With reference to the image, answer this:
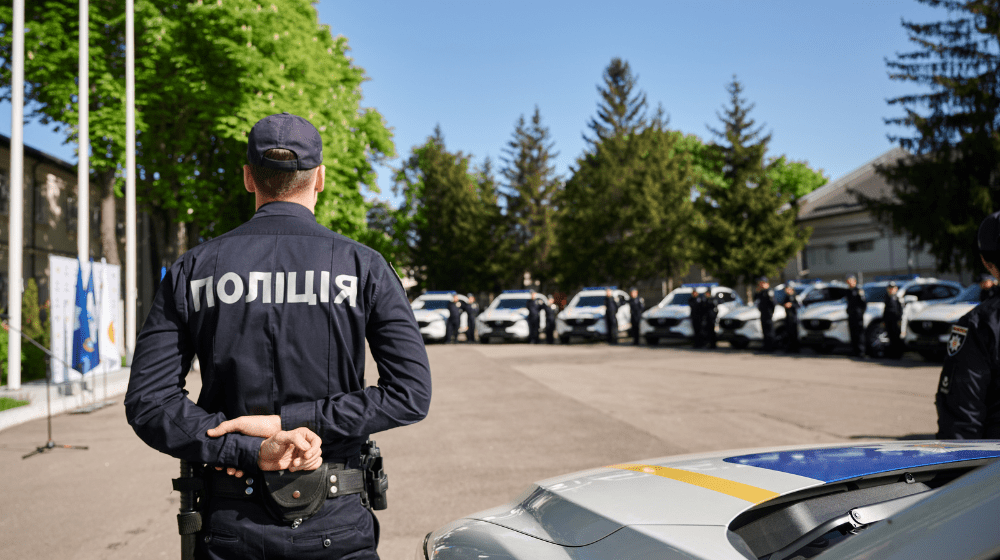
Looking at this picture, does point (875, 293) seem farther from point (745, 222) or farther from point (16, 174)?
point (745, 222)

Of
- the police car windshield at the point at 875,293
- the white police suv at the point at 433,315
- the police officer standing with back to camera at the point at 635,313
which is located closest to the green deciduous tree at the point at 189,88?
the white police suv at the point at 433,315

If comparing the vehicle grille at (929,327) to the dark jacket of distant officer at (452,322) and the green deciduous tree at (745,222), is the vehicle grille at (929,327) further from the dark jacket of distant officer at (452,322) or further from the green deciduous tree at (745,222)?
the green deciduous tree at (745,222)

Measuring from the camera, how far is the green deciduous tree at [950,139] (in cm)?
2419

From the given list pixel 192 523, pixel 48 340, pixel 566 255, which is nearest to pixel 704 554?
pixel 192 523

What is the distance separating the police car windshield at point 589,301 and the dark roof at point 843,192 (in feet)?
75.7

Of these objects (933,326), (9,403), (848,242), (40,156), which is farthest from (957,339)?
(848,242)

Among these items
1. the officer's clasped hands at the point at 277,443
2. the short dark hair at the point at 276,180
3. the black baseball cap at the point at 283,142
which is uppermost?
the black baseball cap at the point at 283,142

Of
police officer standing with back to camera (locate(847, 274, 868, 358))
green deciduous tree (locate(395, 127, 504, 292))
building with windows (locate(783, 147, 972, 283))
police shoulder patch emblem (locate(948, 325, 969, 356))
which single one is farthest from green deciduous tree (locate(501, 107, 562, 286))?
police shoulder patch emblem (locate(948, 325, 969, 356))

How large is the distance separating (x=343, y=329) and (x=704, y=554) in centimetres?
106

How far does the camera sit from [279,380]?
2.01 meters

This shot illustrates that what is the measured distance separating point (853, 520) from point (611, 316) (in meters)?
21.9

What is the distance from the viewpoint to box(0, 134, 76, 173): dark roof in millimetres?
23664

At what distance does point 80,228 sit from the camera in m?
14.6

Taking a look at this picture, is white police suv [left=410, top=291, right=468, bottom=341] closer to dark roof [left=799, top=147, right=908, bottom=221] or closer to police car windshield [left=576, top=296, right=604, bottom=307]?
police car windshield [left=576, top=296, right=604, bottom=307]
